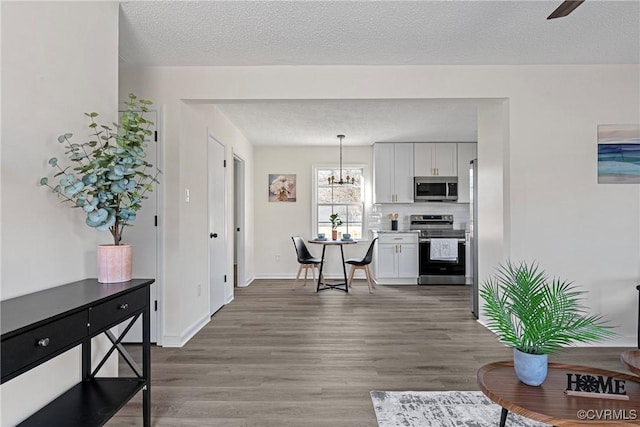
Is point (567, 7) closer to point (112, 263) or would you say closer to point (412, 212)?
point (112, 263)

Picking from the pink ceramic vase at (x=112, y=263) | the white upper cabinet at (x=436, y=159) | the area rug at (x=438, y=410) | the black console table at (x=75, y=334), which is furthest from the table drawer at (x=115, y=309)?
the white upper cabinet at (x=436, y=159)

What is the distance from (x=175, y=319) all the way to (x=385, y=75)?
9.45 ft

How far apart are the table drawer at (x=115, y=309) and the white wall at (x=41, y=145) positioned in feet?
1.09

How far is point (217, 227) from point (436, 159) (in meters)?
4.02

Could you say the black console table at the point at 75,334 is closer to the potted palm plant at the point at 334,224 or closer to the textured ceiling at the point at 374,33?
the textured ceiling at the point at 374,33

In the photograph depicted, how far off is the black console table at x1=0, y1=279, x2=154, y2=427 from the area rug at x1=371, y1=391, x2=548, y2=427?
133 cm

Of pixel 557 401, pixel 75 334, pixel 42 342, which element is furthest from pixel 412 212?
pixel 42 342

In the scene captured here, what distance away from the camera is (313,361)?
9.83 ft

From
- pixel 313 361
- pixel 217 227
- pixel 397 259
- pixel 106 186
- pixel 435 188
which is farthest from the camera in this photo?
pixel 435 188

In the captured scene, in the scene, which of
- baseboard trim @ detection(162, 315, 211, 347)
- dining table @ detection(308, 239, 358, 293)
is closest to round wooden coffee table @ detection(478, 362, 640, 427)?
baseboard trim @ detection(162, 315, 211, 347)

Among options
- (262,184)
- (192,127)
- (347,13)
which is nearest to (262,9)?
(347,13)

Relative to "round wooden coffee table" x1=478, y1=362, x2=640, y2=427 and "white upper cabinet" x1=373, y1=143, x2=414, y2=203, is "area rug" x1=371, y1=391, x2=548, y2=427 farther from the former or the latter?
"white upper cabinet" x1=373, y1=143, x2=414, y2=203

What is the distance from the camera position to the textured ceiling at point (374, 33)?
244cm

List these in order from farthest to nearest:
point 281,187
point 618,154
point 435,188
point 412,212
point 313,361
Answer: point 281,187 → point 412,212 → point 435,188 → point 618,154 → point 313,361
